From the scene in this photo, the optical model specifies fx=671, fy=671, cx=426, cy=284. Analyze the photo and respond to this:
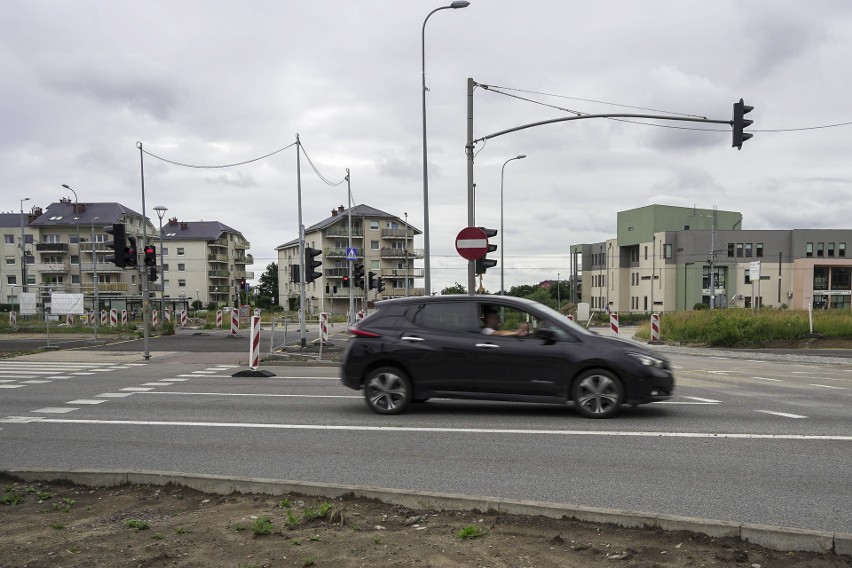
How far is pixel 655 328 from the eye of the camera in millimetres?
30891

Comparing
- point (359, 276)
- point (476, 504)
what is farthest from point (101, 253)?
point (476, 504)

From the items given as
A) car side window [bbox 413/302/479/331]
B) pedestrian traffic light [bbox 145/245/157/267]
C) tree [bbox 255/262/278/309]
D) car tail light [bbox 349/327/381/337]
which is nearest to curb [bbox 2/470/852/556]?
car tail light [bbox 349/327/381/337]

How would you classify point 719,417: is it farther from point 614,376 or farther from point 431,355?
point 431,355

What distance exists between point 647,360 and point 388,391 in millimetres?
3587

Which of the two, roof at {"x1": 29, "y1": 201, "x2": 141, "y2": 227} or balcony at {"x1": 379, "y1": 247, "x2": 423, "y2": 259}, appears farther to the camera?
balcony at {"x1": 379, "y1": 247, "x2": 423, "y2": 259}

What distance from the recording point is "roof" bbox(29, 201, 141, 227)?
88.1 m

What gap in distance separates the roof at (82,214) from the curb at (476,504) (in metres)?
89.2

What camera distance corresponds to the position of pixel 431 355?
9.36 meters

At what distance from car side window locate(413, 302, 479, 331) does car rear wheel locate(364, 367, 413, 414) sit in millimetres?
824

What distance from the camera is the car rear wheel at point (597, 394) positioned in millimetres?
8992

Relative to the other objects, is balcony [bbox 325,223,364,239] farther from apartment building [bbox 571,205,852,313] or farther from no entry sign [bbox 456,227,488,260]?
no entry sign [bbox 456,227,488,260]

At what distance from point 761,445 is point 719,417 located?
1947 mm

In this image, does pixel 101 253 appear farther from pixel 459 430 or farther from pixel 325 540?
pixel 325 540

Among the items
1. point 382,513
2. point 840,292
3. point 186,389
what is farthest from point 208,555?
point 840,292
